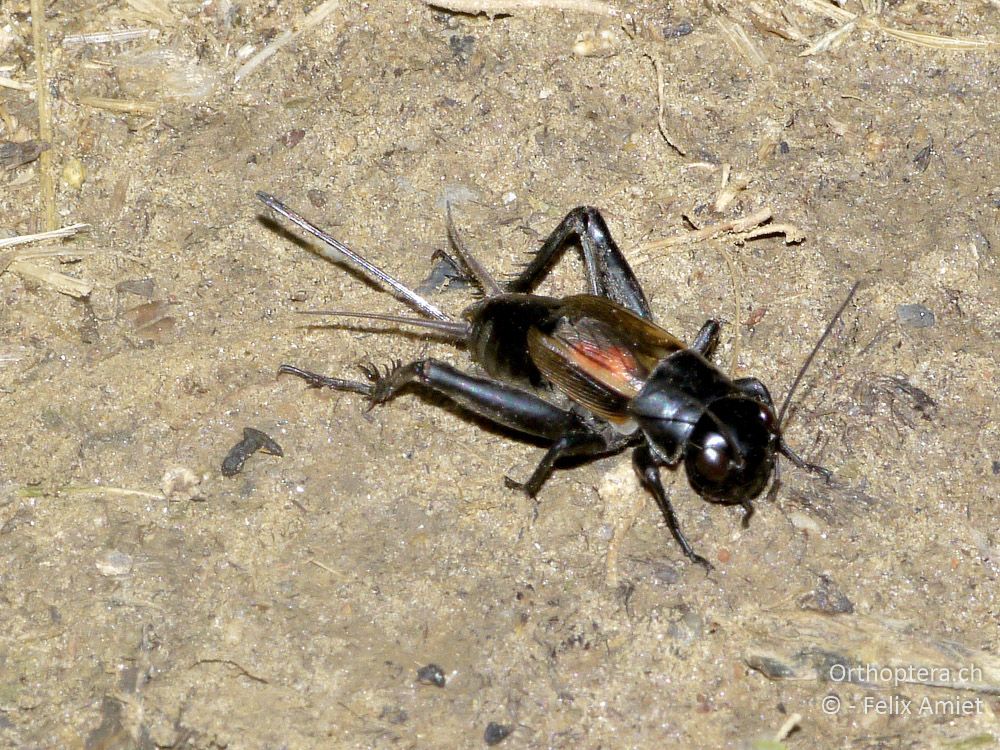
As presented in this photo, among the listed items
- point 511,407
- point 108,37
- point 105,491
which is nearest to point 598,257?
point 511,407

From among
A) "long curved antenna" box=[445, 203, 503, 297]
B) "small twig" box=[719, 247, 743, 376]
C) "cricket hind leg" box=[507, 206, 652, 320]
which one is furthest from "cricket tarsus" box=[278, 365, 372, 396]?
"small twig" box=[719, 247, 743, 376]

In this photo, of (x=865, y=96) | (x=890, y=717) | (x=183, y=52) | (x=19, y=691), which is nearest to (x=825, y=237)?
(x=865, y=96)

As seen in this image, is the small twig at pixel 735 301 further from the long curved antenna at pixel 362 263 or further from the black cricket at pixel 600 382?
the long curved antenna at pixel 362 263

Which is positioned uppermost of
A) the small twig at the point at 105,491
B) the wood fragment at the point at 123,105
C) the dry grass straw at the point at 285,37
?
the dry grass straw at the point at 285,37

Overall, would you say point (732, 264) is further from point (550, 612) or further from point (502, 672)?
point (502, 672)

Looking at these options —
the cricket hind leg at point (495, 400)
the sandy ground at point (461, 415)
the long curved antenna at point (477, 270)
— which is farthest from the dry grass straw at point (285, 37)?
the cricket hind leg at point (495, 400)

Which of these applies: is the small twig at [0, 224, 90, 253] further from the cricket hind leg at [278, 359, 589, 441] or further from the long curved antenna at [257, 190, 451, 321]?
the cricket hind leg at [278, 359, 589, 441]

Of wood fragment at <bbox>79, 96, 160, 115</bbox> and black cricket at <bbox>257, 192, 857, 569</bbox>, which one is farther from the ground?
wood fragment at <bbox>79, 96, 160, 115</bbox>
